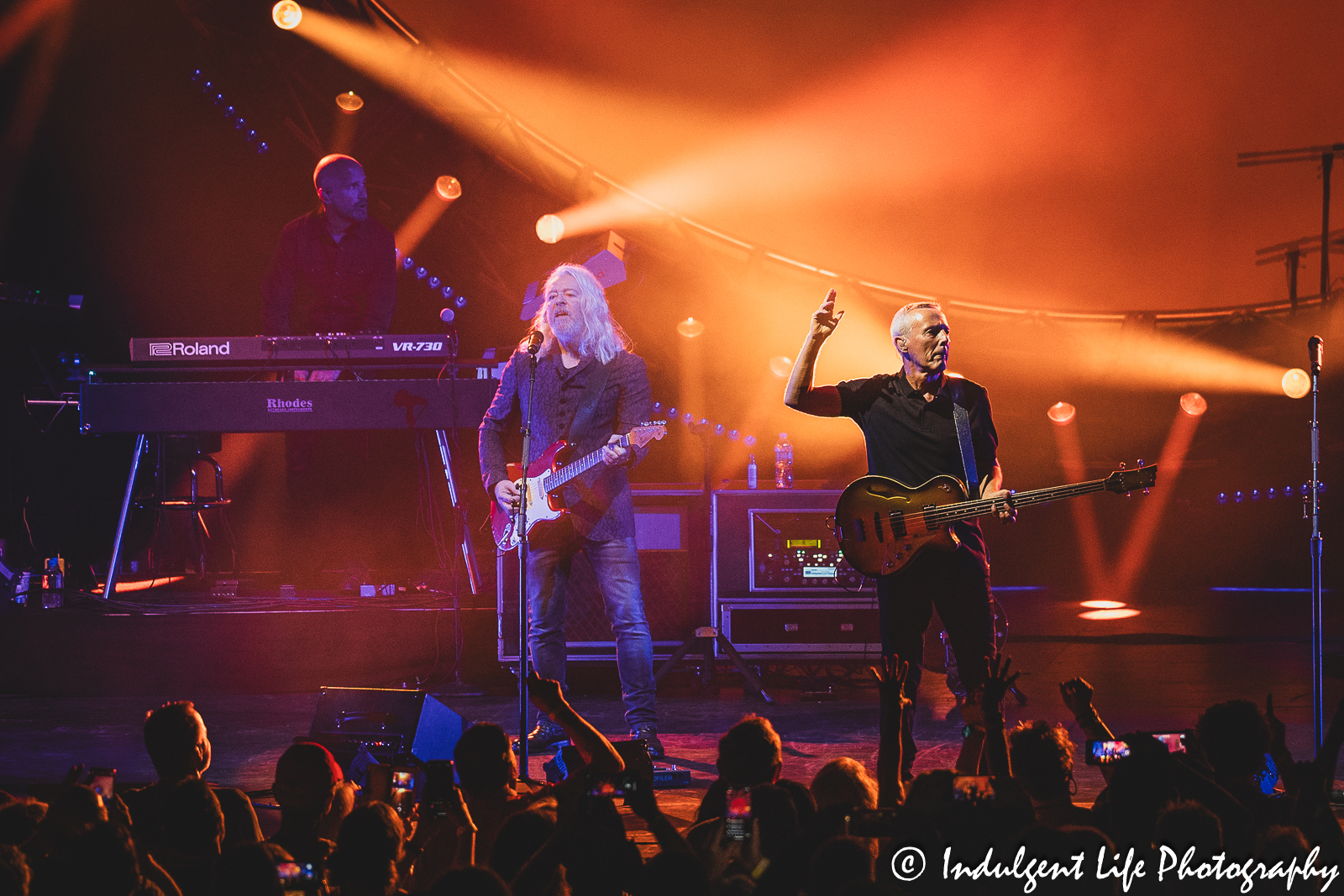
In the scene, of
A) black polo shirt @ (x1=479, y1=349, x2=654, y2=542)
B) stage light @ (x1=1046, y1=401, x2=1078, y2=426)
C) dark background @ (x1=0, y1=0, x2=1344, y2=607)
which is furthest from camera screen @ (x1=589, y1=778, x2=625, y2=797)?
stage light @ (x1=1046, y1=401, x2=1078, y2=426)

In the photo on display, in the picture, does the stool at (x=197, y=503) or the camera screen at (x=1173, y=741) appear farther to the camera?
the stool at (x=197, y=503)

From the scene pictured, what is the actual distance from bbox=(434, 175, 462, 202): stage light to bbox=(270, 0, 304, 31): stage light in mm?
1488

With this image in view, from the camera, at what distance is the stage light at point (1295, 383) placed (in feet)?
34.7

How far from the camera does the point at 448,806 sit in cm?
204

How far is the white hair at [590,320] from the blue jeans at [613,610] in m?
0.87

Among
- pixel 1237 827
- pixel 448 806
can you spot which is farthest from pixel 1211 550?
pixel 448 806

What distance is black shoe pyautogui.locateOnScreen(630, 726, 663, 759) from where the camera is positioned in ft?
14.1

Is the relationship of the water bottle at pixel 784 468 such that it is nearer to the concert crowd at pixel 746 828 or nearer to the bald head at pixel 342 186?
the bald head at pixel 342 186

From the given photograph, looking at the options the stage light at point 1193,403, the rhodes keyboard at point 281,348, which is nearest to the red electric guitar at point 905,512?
the rhodes keyboard at point 281,348

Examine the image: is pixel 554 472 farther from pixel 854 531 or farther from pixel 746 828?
pixel 746 828

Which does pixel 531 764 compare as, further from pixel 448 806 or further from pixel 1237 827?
pixel 1237 827

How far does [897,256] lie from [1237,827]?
894 cm

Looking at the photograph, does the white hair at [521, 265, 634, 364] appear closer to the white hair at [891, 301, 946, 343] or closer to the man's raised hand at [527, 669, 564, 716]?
the white hair at [891, 301, 946, 343]

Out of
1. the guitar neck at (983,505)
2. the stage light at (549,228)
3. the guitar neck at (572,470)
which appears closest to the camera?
the guitar neck at (983,505)
